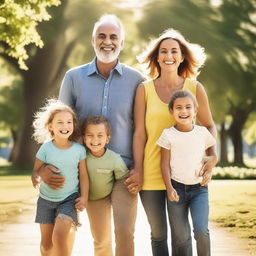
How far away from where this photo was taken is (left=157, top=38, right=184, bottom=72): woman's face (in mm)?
6172

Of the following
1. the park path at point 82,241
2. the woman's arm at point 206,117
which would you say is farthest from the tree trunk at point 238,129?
the woman's arm at point 206,117

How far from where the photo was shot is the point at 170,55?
6.16 meters

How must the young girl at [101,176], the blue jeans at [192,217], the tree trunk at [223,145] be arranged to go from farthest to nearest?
the tree trunk at [223,145]
the young girl at [101,176]
the blue jeans at [192,217]

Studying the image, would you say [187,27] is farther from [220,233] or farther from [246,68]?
[220,233]

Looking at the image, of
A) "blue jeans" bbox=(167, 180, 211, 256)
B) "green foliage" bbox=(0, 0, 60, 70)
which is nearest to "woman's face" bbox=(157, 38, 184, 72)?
"blue jeans" bbox=(167, 180, 211, 256)

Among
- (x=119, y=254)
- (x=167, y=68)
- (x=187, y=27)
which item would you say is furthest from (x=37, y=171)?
(x=187, y=27)

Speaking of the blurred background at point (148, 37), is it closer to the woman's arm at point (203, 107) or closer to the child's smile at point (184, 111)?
the woman's arm at point (203, 107)

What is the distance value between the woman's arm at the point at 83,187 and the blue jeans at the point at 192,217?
712 mm

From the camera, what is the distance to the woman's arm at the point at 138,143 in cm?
601

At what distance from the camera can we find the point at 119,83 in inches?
247

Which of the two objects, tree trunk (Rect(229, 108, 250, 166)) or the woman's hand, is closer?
the woman's hand

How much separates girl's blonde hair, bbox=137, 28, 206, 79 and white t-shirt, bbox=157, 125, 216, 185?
0.70 m

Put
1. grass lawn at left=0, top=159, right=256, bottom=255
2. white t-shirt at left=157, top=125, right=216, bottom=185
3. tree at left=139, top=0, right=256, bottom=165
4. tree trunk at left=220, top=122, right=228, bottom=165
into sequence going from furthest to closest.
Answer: tree trunk at left=220, top=122, right=228, bottom=165, tree at left=139, top=0, right=256, bottom=165, grass lawn at left=0, top=159, right=256, bottom=255, white t-shirt at left=157, top=125, right=216, bottom=185

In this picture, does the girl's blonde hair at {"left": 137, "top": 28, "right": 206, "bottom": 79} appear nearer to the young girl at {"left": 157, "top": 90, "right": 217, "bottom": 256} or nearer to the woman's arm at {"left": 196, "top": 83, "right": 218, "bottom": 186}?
the woman's arm at {"left": 196, "top": 83, "right": 218, "bottom": 186}
